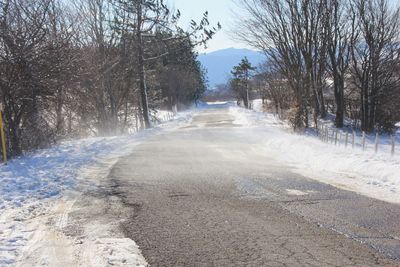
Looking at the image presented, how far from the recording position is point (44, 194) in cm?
854

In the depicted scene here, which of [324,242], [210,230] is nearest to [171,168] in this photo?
[210,230]

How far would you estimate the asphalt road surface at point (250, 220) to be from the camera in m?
5.04

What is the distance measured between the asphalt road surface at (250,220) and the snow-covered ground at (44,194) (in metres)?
0.46

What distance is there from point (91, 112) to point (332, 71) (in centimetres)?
1816

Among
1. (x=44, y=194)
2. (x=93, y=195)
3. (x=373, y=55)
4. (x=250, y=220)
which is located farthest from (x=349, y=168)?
(x=373, y=55)

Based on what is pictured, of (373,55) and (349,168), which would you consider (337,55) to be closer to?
(373,55)

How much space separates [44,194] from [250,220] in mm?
4166

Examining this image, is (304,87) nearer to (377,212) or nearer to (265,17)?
(265,17)

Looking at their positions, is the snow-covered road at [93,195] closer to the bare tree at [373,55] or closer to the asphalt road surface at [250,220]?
the asphalt road surface at [250,220]

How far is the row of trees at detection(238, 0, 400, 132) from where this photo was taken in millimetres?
26516

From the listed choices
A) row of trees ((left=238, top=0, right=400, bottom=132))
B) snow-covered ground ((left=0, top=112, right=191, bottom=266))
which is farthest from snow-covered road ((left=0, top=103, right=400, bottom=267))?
row of trees ((left=238, top=0, right=400, bottom=132))

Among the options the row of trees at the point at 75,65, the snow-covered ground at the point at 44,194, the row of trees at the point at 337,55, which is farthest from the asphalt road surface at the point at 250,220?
the row of trees at the point at 337,55

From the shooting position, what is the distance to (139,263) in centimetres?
Result: 482

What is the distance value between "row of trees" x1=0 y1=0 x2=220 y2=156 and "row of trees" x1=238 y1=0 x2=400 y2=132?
6.97m
